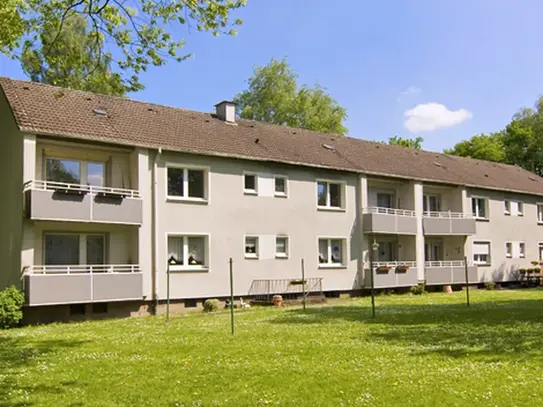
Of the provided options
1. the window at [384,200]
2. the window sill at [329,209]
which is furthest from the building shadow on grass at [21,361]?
the window at [384,200]

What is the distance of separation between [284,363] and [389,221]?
66.6ft

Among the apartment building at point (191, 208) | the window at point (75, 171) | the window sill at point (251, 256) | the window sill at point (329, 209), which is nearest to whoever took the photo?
the apartment building at point (191, 208)

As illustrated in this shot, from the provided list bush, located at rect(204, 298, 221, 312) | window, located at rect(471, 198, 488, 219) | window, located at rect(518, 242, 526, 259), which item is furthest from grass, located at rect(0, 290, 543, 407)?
window, located at rect(518, 242, 526, 259)

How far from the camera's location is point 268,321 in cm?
1772

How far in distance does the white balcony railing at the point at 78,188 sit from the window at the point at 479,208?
22.4 meters

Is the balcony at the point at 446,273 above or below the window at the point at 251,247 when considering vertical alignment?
below

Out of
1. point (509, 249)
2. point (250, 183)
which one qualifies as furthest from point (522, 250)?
point (250, 183)

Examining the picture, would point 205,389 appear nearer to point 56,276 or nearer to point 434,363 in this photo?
point 434,363

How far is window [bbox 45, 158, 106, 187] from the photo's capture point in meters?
21.6

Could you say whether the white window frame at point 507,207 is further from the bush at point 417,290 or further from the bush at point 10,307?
the bush at point 10,307

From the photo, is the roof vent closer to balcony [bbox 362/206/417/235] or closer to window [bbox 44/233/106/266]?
window [bbox 44/233/106/266]

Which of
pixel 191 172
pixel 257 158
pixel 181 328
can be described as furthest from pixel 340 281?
pixel 181 328

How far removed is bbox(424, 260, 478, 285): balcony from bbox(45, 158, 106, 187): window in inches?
710

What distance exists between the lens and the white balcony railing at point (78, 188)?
1981cm
